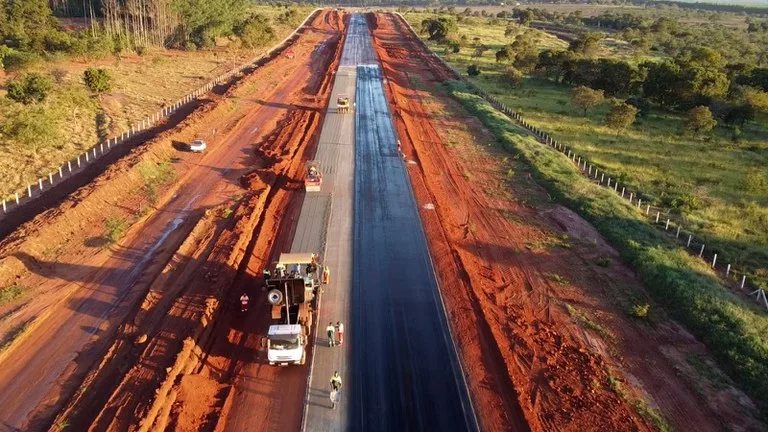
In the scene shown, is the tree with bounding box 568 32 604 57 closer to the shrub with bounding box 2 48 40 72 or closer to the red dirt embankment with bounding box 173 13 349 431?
the red dirt embankment with bounding box 173 13 349 431

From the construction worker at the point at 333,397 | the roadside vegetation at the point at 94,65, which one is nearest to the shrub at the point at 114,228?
the roadside vegetation at the point at 94,65

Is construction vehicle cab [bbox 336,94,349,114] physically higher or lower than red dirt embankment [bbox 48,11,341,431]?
higher

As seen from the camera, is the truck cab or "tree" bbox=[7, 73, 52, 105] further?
"tree" bbox=[7, 73, 52, 105]

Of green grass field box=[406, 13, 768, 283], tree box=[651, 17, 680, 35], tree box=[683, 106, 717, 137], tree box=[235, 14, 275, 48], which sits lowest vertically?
green grass field box=[406, 13, 768, 283]

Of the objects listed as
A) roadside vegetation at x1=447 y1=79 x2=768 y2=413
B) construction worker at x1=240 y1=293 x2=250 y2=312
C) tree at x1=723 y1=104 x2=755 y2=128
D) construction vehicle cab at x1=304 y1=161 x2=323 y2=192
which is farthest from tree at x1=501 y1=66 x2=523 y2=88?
construction worker at x1=240 y1=293 x2=250 y2=312

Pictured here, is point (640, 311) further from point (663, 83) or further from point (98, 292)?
point (663, 83)

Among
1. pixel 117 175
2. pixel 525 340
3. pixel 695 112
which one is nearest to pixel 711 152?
pixel 695 112
